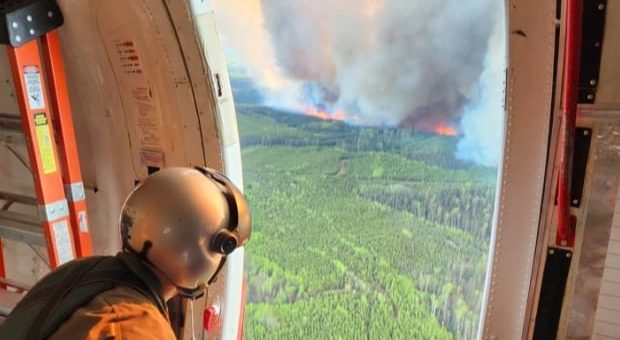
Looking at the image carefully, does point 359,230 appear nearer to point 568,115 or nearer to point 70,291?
point 568,115

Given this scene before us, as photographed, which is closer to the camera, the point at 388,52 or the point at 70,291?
the point at 70,291

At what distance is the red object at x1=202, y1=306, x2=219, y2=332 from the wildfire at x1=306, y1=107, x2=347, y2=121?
1071 mm

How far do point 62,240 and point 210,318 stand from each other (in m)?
0.80

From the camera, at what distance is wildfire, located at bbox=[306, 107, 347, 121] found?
283 cm

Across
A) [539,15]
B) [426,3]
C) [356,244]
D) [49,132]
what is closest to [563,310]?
[539,15]

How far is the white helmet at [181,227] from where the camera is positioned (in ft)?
5.17

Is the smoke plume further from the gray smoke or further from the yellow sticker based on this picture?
the yellow sticker

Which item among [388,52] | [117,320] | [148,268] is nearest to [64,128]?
[148,268]

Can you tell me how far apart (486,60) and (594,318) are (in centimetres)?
110

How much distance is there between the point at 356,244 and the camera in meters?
2.90

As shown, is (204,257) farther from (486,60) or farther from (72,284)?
(486,60)

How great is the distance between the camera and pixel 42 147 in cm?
261

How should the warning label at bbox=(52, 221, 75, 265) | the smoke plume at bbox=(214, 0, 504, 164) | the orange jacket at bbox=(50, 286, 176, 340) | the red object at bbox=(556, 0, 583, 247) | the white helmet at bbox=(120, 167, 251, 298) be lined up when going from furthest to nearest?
the warning label at bbox=(52, 221, 75, 265) → the smoke plume at bbox=(214, 0, 504, 164) → the red object at bbox=(556, 0, 583, 247) → the white helmet at bbox=(120, 167, 251, 298) → the orange jacket at bbox=(50, 286, 176, 340)

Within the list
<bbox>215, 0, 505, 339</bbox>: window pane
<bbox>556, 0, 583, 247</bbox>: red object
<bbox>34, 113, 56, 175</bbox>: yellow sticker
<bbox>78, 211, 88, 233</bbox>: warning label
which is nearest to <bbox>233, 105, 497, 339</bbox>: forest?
<bbox>215, 0, 505, 339</bbox>: window pane
